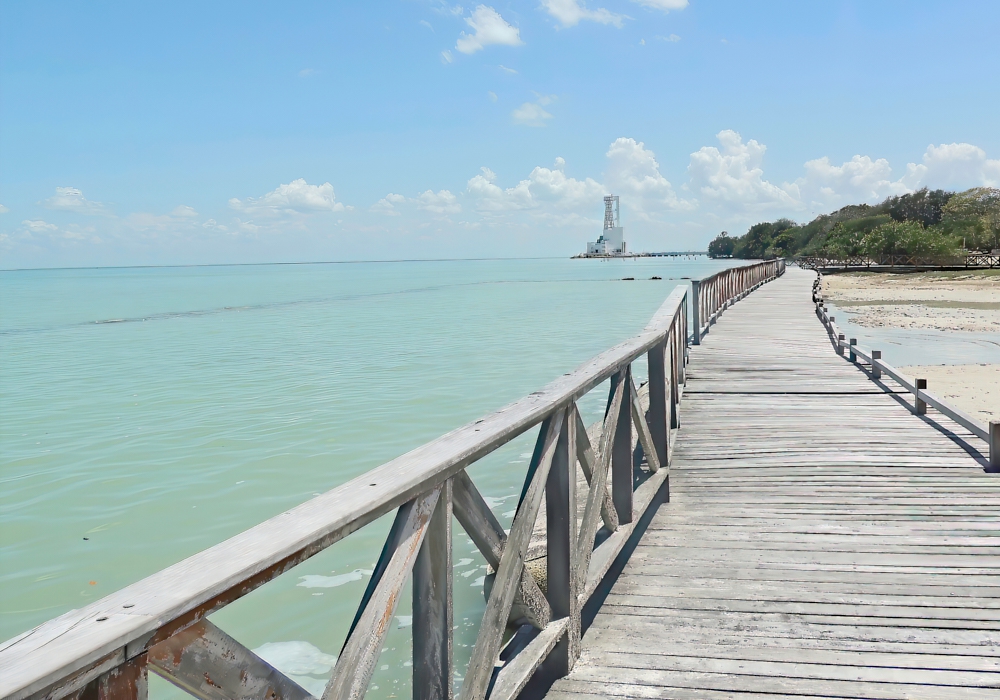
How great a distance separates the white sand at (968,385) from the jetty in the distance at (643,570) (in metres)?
4.73

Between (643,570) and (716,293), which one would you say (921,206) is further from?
(643,570)

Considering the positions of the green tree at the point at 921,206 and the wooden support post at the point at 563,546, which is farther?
the green tree at the point at 921,206

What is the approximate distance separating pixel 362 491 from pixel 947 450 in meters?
5.85

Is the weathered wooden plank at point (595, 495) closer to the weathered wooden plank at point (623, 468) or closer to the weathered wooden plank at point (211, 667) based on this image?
the weathered wooden plank at point (623, 468)

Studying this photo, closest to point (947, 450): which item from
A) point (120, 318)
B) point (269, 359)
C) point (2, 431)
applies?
point (2, 431)

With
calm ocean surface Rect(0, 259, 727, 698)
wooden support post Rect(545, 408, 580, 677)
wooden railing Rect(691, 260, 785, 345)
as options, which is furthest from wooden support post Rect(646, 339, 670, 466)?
wooden railing Rect(691, 260, 785, 345)

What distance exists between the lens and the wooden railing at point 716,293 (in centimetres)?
1367

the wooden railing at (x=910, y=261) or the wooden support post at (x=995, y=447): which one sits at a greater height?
the wooden railing at (x=910, y=261)

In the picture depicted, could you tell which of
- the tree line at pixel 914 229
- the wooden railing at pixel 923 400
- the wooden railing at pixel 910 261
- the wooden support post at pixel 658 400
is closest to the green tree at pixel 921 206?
the tree line at pixel 914 229

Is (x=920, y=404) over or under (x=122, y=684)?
under

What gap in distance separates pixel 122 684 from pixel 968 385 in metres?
15.0

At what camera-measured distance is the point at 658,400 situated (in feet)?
16.6

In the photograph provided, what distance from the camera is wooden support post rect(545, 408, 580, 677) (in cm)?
279

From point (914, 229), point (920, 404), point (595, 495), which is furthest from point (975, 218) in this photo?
point (595, 495)
